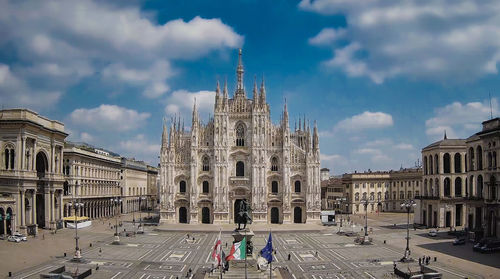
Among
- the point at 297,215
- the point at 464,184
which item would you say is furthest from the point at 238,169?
the point at 464,184

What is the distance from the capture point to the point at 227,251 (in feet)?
182

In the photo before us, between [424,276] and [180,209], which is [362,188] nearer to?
[180,209]

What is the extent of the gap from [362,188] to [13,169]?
83618mm

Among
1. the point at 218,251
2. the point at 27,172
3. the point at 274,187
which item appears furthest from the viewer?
the point at 274,187

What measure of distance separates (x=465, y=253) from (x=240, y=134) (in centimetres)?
4757

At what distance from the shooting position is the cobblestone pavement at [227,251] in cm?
4416

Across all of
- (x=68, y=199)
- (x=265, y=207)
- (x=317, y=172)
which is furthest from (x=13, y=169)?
(x=317, y=172)

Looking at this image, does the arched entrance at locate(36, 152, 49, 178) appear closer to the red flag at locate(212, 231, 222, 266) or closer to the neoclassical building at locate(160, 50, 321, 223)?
the neoclassical building at locate(160, 50, 321, 223)

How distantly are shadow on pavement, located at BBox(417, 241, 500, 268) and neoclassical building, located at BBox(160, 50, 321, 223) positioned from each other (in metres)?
29.4

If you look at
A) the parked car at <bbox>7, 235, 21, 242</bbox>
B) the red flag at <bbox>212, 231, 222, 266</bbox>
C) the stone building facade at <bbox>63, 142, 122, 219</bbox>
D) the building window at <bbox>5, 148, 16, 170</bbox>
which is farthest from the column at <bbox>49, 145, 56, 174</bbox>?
the red flag at <bbox>212, 231, 222, 266</bbox>

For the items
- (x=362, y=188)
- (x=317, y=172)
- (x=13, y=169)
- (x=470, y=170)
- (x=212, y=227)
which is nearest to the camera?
(x=13, y=169)

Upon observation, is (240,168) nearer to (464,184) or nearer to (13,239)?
(464,184)

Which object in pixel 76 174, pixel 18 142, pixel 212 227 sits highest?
pixel 18 142

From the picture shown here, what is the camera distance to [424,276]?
39625 mm
